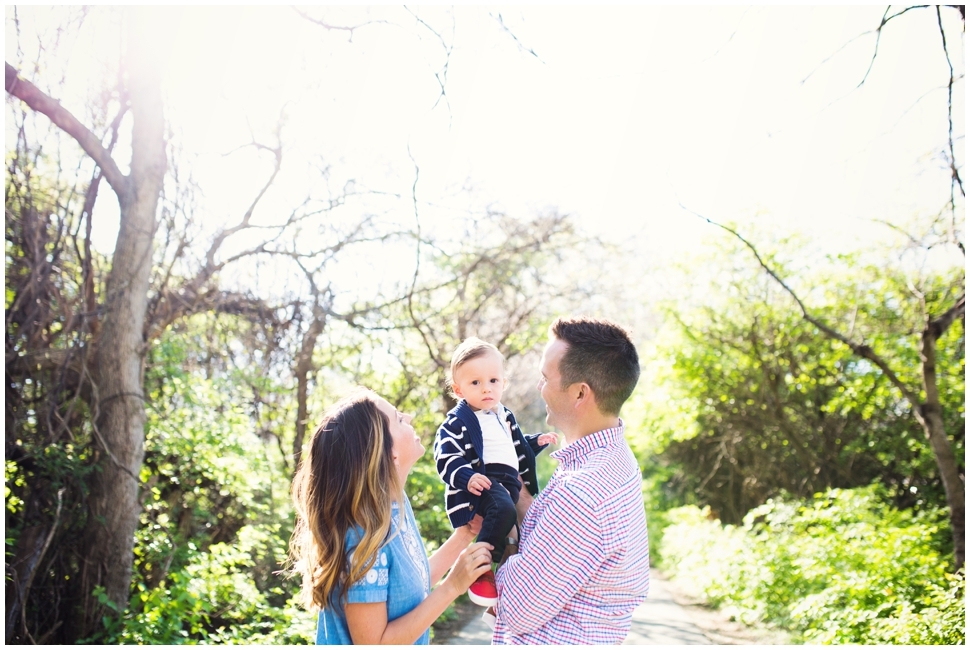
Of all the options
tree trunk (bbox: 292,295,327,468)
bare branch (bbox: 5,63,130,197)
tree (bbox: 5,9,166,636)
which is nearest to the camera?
bare branch (bbox: 5,63,130,197)

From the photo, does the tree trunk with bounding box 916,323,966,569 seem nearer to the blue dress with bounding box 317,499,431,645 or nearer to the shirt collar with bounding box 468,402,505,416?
the shirt collar with bounding box 468,402,505,416

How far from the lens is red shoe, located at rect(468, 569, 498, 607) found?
1.91 m

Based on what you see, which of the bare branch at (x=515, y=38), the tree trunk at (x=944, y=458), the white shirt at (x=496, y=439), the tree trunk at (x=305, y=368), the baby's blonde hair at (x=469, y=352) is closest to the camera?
the white shirt at (x=496, y=439)

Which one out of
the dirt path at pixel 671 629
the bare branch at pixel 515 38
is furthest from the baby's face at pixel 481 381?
the dirt path at pixel 671 629

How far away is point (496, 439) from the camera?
2.52 meters

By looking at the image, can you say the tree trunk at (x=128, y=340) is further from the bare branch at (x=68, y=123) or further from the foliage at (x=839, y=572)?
the foliage at (x=839, y=572)

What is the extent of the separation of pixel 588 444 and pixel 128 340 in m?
4.48

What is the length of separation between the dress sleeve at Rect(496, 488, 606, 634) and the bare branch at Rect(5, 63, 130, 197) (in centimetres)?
433

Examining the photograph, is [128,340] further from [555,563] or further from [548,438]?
[555,563]

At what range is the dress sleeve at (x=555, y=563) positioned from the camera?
1.76 metres

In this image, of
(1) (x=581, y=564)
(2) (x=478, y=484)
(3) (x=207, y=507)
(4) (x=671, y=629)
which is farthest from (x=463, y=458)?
(4) (x=671, y=629)

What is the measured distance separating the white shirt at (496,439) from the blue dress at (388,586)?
51 centimetres

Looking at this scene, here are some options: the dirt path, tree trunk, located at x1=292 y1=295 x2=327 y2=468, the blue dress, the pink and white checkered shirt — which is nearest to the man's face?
the pink and white checkered shirt

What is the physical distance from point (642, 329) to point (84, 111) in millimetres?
10834
